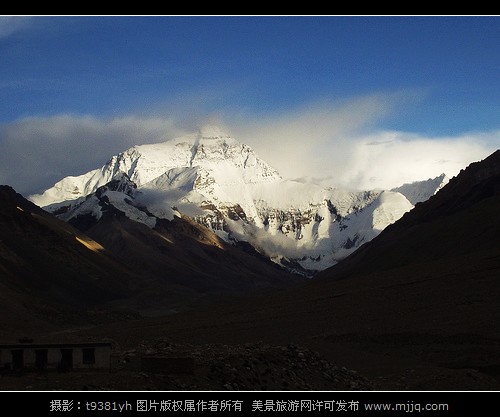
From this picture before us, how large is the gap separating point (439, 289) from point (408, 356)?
28.1m

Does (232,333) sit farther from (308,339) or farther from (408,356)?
(408,356)

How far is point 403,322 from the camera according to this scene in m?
82.6

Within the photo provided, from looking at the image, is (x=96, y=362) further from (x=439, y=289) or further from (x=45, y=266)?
(x=45, y=266)

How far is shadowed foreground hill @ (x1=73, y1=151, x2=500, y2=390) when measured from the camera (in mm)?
63125

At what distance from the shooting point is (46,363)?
4522 cm

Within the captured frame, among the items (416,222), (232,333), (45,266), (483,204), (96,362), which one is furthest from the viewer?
(416,222)

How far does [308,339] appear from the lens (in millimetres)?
78938

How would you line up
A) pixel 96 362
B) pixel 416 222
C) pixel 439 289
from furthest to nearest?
pixel 416 222 < pixel 439 289 < pixel 96 362

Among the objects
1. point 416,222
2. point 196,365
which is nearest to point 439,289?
point 196,365

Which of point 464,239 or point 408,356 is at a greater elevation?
point 464,239

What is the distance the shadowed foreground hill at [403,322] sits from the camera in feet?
207
